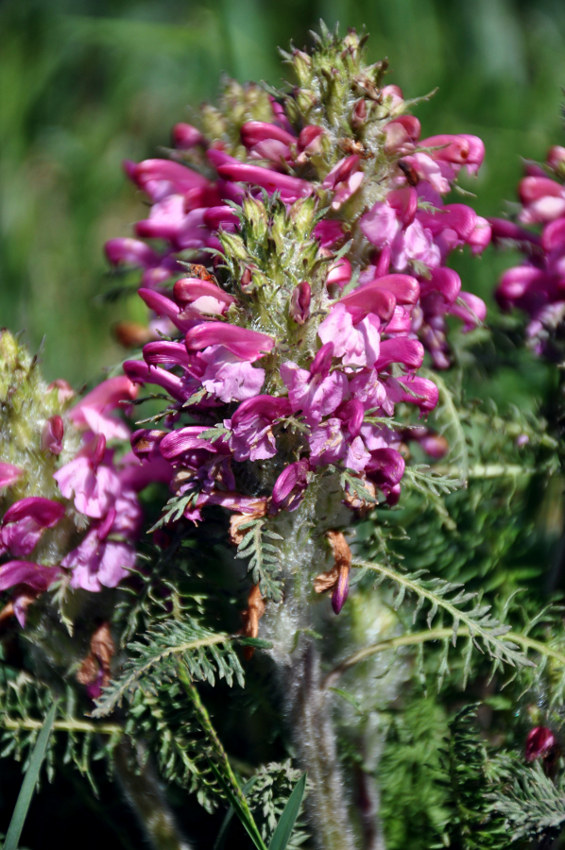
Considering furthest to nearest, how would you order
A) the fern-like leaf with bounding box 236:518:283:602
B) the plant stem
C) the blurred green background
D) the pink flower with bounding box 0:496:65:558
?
the blurred green background → the plant stem → the pink flower with bounding box 0:496:65:558 → the fern-like leaf with bounding box 236:518:283:602

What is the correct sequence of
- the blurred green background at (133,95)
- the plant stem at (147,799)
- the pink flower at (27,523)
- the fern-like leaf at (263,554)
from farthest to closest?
the blurred green background at (133,95) < the plant stem at (147,799) < the pink flower at (27,523) < the fern-like leaf at (263,554)

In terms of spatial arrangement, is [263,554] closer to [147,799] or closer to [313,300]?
[313,300]

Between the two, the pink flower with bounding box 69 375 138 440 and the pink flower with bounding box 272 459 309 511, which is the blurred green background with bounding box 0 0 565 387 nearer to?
the pink flower with bounding box 69 375 138 440

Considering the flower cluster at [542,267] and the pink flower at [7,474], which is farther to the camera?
the flower cluster at [542,267]

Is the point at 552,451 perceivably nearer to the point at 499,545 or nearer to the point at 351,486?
the point at 499,545

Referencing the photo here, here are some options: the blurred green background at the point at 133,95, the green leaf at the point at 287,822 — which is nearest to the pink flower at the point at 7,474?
the green leaf at the point at 287,822

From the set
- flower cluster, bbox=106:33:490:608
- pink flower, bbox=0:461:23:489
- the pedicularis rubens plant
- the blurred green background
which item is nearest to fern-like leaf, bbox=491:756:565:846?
the pedicularis rubens plant

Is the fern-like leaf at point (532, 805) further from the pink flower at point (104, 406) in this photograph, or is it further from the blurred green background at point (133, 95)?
the blurred green background at point (133, 95)
